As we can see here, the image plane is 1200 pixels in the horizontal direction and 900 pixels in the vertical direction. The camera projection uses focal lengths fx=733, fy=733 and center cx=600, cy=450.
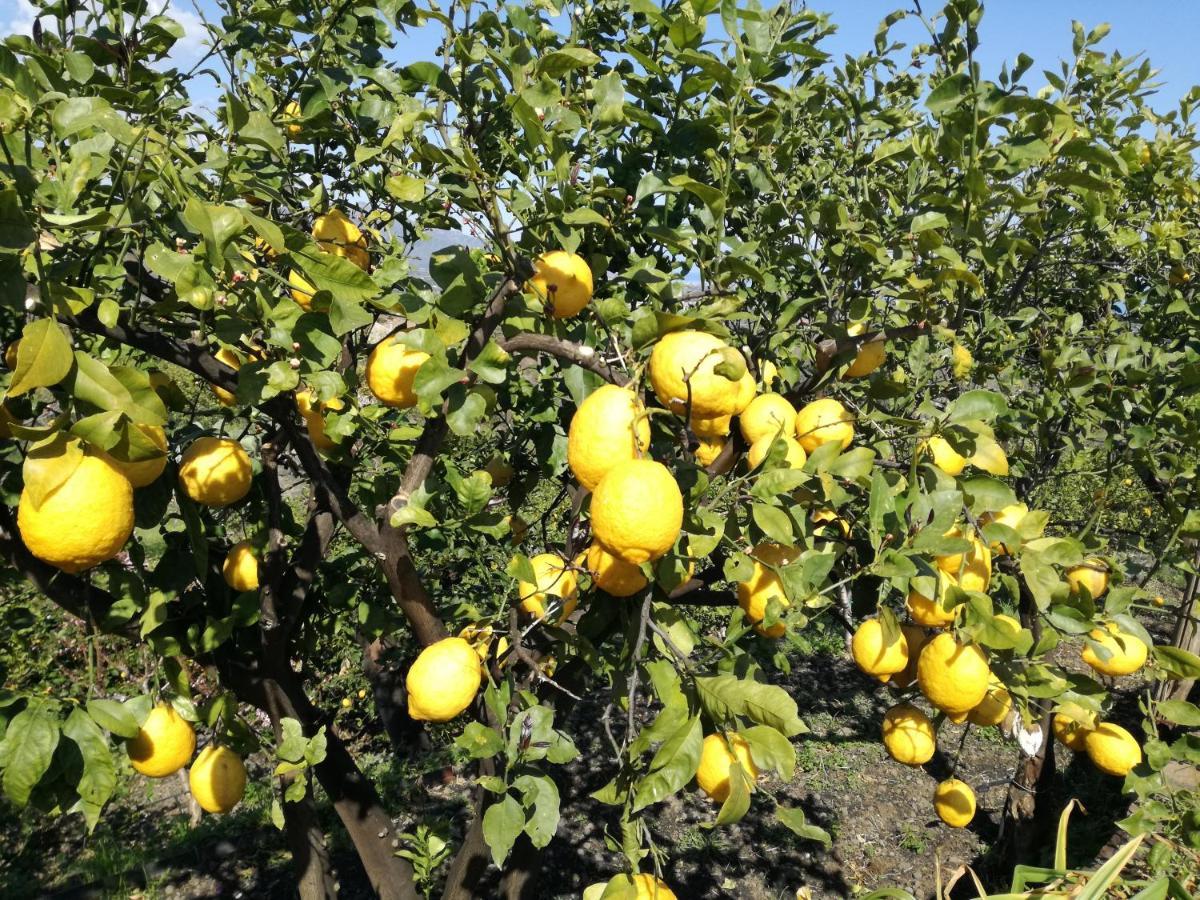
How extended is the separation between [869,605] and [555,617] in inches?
27.4

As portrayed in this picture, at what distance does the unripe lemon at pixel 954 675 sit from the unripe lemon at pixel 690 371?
65 cm

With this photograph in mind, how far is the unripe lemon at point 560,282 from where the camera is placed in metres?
1.29

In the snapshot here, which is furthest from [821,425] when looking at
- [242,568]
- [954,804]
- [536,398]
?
[954,804]

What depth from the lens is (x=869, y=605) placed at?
1.63 meters

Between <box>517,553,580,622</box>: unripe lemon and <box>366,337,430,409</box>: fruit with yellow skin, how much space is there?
45cm

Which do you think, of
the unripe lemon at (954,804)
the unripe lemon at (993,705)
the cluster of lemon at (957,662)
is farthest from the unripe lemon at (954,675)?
the unripe lemon at (954,804)

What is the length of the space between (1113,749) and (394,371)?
1.83 m

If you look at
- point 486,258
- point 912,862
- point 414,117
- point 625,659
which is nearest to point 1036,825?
point 912,862

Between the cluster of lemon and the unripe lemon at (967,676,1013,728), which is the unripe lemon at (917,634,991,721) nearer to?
the cluster of lemon

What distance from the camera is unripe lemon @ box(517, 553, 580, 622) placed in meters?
1.56

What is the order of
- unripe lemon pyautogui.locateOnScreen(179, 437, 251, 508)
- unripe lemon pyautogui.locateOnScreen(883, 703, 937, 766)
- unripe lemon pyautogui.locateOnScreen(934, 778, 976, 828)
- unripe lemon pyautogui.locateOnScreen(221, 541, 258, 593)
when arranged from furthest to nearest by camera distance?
1. unripe lemon pyautogui.locateOnScreen(934, 778, 976, 828)
2. unripe lemon pyautogui.locateOnScreen(221, 541, 258, 593)
3. unripe lemon pyautogui.locateOnScreen(883, 703, 937, 766)
4. unripe lemon pyautogui.locateOnScreen(179, 437, 251, 508)

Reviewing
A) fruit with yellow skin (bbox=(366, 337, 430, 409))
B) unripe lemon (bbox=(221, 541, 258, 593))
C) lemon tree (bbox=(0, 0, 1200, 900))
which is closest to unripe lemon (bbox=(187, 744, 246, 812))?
lemon tree (bbox=(0, 0, 1200, 900))

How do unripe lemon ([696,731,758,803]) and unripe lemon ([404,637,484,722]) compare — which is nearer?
unripe lemon ([696,731,758,803])

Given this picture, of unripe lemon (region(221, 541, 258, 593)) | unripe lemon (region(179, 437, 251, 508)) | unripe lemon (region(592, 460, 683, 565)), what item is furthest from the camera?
unripe lemon (region(221, 541, 258, 593))
